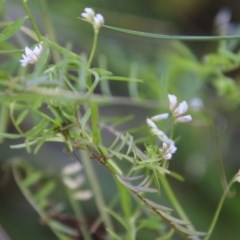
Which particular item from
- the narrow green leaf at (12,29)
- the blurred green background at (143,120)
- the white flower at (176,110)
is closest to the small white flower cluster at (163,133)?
the white flower at (176,110)

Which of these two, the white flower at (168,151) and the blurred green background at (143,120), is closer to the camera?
the white flower at (168,151)

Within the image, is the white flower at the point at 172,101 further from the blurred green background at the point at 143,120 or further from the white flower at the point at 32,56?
the blurred green background at the point at 143,120

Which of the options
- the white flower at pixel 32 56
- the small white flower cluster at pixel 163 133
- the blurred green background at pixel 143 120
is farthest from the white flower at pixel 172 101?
the blurred green background at pixel 143 120

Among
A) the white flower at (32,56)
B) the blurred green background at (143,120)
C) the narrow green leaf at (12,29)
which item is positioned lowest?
the blurred green background at (143,120)

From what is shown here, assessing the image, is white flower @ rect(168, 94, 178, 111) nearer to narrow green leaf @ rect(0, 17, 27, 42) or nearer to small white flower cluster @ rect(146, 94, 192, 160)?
small white flower cluster @ rect(146, 94, 192, 160)

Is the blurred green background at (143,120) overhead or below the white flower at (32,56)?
below

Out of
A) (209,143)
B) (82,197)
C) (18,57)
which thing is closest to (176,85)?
(209,143)

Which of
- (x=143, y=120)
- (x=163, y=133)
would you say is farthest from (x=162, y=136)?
(x=143, y=120)

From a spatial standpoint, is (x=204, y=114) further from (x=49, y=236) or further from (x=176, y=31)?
(x=176, y=31)

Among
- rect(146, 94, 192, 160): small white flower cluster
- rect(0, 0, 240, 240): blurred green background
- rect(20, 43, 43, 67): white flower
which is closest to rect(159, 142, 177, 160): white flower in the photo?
rect(146, 94, 192, 160): small white flower cluster

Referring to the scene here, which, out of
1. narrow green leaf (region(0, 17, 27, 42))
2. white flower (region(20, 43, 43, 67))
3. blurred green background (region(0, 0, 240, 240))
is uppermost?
narrow green leaf (region(0, 17, 27, 42))
